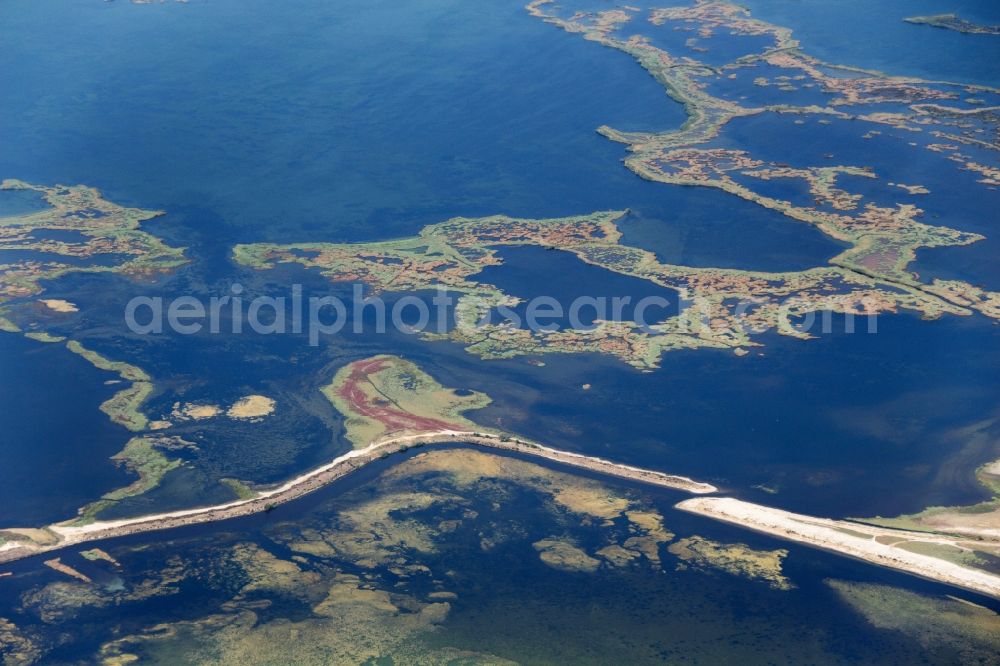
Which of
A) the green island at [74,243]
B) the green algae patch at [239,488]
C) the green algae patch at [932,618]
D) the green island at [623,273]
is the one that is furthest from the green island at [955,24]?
the green algae patch at [239,488]

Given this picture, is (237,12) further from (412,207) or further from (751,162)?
(751,162)

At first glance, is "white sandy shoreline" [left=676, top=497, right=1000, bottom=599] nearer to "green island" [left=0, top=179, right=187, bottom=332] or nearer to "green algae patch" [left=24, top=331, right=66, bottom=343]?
"green algae patch" [left=24, top=331, right=66, bottom=343]

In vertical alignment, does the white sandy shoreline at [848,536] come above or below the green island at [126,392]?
below

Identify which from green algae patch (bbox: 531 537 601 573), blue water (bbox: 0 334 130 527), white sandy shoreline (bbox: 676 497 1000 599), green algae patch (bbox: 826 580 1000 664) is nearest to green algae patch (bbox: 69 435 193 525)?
blue water (bbox: 0 334 130 527)

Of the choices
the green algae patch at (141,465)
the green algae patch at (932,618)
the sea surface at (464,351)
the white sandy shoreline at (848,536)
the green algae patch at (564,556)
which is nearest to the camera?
the green algae patch at (932,618)

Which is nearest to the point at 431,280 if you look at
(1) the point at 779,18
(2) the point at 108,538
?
(2) the point at 108,538

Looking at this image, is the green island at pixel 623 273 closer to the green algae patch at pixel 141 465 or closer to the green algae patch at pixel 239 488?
the green algae patch at pixel 239 488
